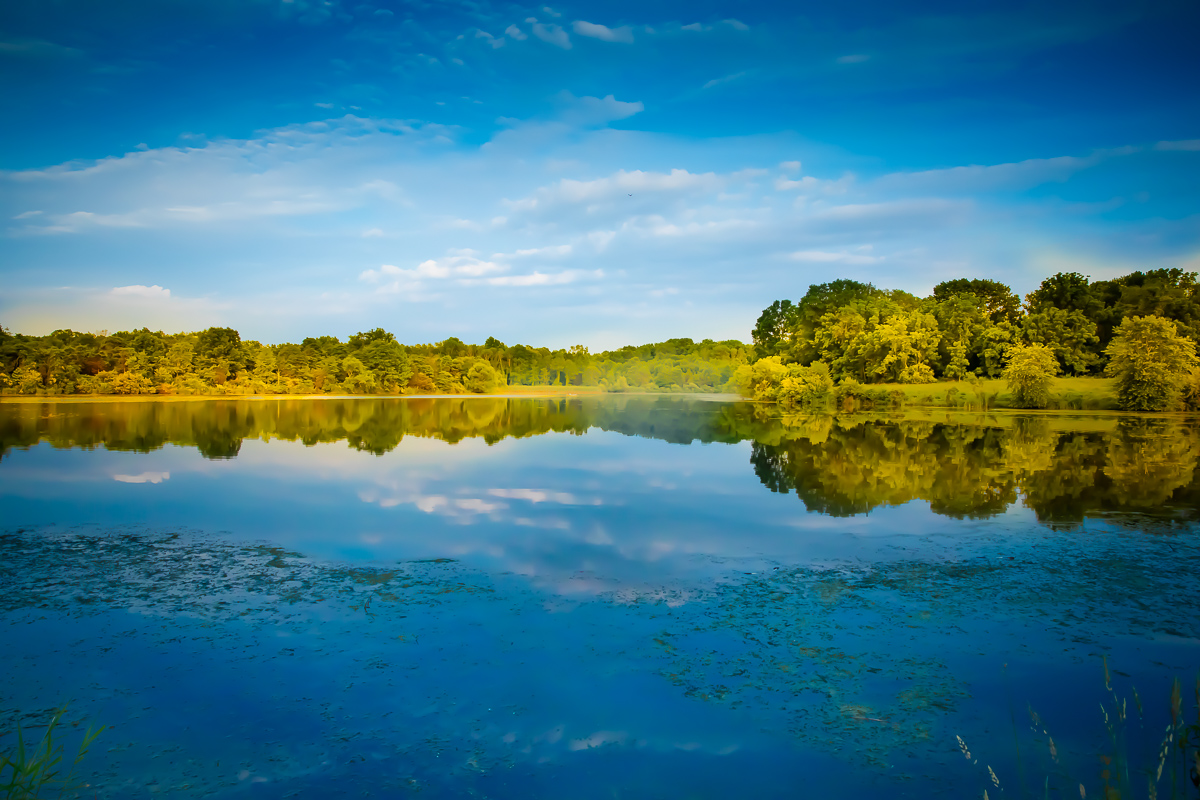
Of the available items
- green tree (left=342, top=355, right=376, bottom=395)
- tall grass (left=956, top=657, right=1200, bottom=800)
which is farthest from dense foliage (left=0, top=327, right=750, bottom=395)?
tall grass (left=956, top=657, right=1200, bottom=800)

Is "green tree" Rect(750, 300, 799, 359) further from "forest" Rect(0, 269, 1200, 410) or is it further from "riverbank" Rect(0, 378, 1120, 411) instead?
"riverbank" Rect(0, 378, 1120, 411)

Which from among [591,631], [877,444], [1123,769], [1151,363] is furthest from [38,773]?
[1151,363]

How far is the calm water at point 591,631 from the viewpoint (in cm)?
472

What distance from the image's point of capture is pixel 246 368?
252ft

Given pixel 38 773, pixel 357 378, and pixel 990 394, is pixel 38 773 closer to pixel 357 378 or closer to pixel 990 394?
pixel 990 394

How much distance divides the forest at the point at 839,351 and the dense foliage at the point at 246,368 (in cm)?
16

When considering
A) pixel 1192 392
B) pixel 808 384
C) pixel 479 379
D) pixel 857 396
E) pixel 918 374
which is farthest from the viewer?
pixel 479 379

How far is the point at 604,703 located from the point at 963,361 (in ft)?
184

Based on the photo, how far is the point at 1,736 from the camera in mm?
4836

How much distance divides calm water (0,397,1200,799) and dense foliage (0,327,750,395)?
6041 cm

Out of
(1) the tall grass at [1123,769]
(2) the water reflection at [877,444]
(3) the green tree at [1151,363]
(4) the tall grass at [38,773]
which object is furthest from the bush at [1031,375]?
(4) the tall grass at [38,773]

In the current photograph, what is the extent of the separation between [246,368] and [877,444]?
239 feet

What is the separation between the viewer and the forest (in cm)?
4534

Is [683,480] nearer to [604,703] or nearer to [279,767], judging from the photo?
[604,703]
